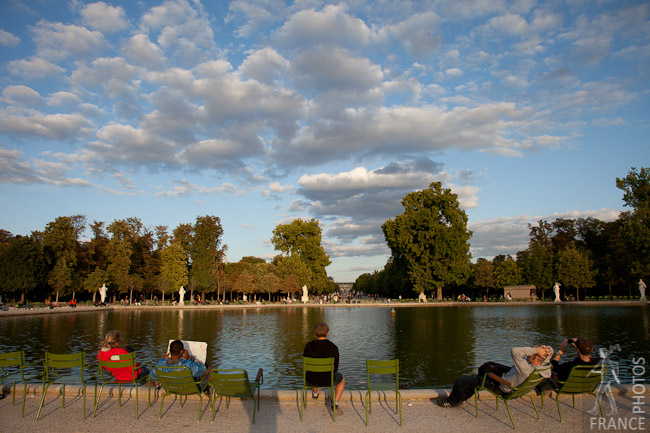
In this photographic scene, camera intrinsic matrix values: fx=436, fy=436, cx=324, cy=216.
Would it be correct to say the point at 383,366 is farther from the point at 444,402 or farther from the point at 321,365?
the point at 444,402

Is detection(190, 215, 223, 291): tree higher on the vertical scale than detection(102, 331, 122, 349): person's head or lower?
higher

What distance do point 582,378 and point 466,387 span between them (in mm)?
1645

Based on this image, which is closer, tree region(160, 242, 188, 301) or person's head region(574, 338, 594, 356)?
person's head region(574, 338, 594, 356)

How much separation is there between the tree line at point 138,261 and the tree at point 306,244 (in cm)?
16

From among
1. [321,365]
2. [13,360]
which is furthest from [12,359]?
[321,365]

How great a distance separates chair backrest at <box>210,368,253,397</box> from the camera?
6.42 m

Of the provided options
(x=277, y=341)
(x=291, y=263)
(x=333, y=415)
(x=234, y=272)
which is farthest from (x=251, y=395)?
(x=234, y=272)

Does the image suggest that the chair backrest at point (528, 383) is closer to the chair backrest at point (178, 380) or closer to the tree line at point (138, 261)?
the chair backrest at point (178, 380)

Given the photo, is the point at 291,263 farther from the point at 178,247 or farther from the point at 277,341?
the point at 277,341

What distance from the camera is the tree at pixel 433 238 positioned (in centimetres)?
5919

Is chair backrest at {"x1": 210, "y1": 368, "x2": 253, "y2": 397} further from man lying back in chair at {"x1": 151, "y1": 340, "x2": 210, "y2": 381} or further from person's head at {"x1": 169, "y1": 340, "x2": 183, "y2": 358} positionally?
person's head at {"x1": 169, "y1": 340, "x2": 183, "y2": 358}

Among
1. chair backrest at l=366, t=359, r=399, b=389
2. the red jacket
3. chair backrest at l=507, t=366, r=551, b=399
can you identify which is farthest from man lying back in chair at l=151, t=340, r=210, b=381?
chair backrest at l=507, t=366, r=551, b=399

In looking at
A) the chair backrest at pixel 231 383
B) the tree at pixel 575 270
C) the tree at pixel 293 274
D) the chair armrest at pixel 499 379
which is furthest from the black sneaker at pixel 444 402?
the tree at pixel 575 270

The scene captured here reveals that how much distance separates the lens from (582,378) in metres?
6.39
